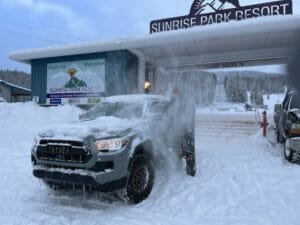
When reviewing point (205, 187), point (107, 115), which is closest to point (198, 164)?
point (205, 187)

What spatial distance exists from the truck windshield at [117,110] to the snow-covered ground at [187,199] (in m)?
1.28

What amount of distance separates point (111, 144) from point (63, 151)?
709mm

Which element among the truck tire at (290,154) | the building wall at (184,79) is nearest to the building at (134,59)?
the building wall at (184,79)

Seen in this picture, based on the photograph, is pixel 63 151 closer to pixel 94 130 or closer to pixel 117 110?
pixel 94 130

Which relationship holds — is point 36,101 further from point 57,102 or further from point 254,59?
point 254,59

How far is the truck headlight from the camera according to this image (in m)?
5.05

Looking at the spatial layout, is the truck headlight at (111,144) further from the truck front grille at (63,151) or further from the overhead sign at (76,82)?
the overhead sign at (76,82)

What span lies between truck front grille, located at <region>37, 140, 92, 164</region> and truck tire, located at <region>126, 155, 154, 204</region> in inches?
32.3

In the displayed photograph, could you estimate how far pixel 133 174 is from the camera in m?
5.41

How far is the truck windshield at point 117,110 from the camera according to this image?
660 cm

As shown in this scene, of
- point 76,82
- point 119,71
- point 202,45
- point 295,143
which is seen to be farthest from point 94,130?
point 76,82

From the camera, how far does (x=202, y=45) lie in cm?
1562

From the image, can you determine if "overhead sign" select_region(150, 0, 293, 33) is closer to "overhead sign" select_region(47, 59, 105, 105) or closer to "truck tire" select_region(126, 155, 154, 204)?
"overhead sign" select_region(47, 59, 105, 105)

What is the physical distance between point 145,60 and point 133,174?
42.6 feet
